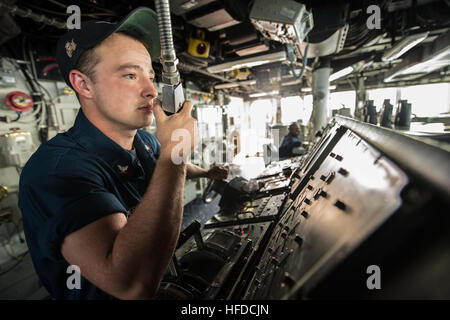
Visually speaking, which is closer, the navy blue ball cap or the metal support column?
the navy blue ball cap

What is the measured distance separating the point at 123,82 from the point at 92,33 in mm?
287

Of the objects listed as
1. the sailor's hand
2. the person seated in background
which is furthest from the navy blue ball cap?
the person seated in background

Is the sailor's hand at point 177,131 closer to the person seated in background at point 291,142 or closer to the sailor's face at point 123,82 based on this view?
the sailor's face at point 123,82

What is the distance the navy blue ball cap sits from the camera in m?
1.00

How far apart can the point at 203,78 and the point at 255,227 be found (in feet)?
20.7

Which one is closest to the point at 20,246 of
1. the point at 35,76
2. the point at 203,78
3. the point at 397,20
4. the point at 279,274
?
the point at 35,76

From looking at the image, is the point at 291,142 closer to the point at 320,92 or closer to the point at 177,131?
the point at 320,92

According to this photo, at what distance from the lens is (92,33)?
1005mm

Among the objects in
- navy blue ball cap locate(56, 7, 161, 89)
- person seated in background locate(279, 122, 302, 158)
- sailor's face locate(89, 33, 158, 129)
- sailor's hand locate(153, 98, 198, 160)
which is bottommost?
person seated in background locate(279, 122, 302, 158)

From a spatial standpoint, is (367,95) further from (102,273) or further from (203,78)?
(102,273)

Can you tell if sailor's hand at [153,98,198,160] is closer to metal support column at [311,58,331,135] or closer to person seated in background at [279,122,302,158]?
metal support column at [311,58,331,135]

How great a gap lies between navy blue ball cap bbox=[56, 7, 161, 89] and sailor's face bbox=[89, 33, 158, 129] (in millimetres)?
46

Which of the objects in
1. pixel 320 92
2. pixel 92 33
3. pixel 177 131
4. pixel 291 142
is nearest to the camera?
pixel 177 131

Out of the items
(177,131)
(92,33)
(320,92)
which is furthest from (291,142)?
(92,33)
